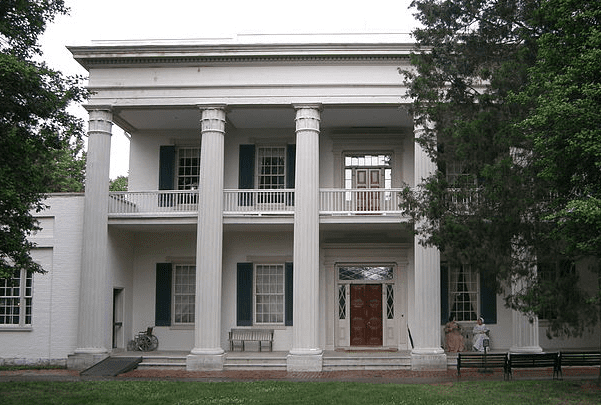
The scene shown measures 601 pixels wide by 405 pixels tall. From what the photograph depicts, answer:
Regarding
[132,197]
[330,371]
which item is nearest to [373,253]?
[330,371]

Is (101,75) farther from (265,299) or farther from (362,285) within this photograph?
(362,285)

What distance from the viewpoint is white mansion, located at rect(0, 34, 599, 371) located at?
20203 millimetres

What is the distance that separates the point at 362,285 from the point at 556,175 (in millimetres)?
11202

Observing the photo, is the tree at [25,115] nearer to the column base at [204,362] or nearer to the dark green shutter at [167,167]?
the column base at [204,362]

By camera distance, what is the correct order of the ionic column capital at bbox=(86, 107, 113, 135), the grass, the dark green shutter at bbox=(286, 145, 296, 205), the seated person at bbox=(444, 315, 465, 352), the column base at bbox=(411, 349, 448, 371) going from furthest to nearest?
the dark green shutter at bbox=(286, 145, 296, 205) → the seated person at bbox=(444, 315, 465, 352) → the ionic column capital at bbox=(86, 107, 113, 135) → the column base at bbox=(411, 349, 448, 371) → the grass

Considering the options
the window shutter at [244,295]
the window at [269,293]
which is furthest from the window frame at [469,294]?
the window shutter at [244,295]

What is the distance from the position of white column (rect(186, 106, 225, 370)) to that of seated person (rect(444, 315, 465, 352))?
23.0 ft

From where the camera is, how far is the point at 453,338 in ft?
69.8

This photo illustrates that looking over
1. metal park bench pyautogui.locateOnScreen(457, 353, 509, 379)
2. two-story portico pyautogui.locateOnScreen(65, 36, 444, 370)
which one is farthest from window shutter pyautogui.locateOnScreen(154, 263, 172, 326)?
metal park bench pyautogui.locateOnScreen(457, 353, 509, 379)

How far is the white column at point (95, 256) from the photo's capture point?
2016 centimetres

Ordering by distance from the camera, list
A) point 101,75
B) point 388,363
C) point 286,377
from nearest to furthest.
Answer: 1. point 286,377
2. point 388,363
3. point 101,75

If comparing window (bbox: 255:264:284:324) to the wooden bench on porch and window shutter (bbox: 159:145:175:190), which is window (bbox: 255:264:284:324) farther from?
window shutter (bbox: 159:145:175:190)

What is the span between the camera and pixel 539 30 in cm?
1438

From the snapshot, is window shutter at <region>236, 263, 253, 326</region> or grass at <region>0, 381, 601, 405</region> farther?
window shutter at <region>236, 263, 253, 326</region>
